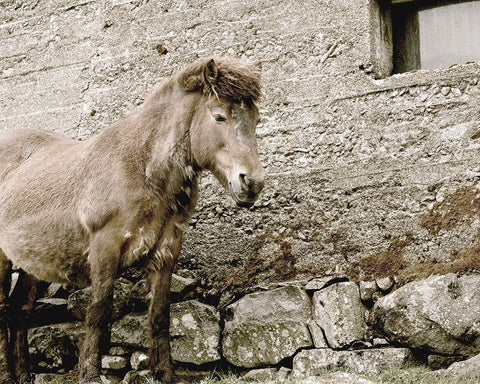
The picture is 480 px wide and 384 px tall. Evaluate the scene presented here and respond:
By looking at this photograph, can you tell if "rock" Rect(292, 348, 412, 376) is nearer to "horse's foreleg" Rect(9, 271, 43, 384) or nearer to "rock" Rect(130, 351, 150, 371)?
"rock" Rect(130, 351, 150, 371)

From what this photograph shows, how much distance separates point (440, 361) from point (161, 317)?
1889mm

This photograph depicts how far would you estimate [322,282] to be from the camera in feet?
18.4

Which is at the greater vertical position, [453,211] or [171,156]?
[171,156]

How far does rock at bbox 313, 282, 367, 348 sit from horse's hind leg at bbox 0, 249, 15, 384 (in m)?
2.36

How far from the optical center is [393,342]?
5.19 meters

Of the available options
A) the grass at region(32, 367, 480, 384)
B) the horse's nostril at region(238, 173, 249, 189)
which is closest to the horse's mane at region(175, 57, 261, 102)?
the horse's nostril at region(238, 173, 249, 189)

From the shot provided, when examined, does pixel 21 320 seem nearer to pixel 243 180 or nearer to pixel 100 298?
pixel 100 298

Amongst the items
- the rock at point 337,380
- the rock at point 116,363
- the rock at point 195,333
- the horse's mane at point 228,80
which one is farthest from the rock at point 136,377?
the horse's mane at point 228,80

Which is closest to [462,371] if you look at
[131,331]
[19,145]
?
[131,331]

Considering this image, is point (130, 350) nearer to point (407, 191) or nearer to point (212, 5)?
point (407, 191)

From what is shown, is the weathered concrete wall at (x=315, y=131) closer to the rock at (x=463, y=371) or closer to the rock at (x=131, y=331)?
the rock at (x=131, y=331)

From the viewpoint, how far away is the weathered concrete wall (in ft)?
17.8

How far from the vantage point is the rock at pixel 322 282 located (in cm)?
558

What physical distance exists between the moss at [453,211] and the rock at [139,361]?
232 centimetres
